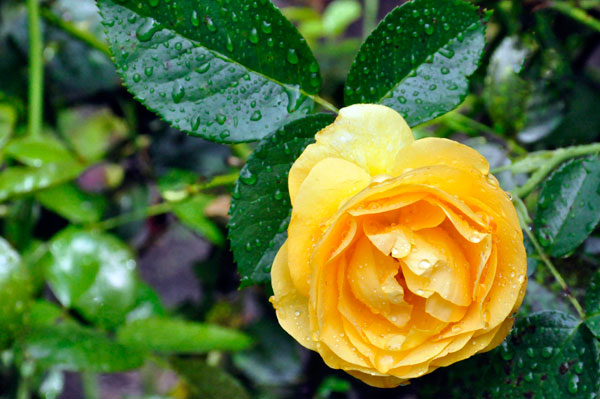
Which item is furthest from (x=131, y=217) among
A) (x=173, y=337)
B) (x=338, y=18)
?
(x=338, y=18)

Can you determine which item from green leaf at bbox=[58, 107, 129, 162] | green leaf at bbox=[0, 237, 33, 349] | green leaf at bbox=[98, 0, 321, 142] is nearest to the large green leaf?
green leaf at bbox=[98, 0, 321, 142]

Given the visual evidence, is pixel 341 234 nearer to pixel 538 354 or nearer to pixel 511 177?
pixel 538 354

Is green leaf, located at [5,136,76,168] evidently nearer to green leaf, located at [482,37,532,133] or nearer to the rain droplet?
the rain droplet

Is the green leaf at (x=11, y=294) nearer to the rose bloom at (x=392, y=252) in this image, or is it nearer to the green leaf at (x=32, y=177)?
the green leaf at (x=32, y=177)

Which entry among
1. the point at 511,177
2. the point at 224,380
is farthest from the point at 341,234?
the point at 224,380

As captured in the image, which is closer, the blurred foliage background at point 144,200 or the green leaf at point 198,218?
the blurred foliage background at point 144,200

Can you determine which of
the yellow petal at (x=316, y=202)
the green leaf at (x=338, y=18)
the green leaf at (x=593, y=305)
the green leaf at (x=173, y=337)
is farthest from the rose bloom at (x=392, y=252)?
the green leaf at (x=338, y=18)
